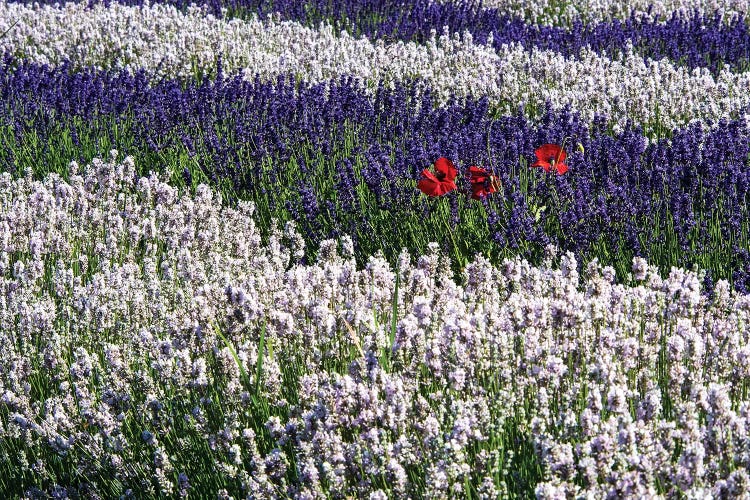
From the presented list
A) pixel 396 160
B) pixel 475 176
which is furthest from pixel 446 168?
pixel 396 160

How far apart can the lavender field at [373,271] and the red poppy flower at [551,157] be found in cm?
2

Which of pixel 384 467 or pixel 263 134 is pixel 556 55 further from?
pixel 384 467

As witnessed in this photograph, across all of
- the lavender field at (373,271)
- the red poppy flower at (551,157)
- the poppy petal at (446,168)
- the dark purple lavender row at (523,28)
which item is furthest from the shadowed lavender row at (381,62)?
the poppy petal at (446,168)

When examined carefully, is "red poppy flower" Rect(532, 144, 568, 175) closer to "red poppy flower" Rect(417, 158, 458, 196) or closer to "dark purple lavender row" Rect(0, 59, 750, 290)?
"dark purple lavender row" Rect(0, 59, 750, 290)

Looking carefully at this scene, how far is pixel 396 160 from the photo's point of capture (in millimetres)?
5840

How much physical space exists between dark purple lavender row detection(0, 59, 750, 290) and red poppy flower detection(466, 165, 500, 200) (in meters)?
0.10

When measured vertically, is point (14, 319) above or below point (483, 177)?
below

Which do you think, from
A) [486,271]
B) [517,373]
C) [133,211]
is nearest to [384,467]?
[517,373]

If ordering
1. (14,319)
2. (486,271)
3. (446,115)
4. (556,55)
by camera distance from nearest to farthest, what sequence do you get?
(486,271) < (14,319) < (446,115) < (556,55)

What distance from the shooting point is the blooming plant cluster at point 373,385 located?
2.21 meters

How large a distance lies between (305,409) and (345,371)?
48 cm

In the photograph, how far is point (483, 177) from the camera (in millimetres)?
4926

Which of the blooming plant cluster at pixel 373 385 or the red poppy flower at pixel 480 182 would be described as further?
the red poppy flower at pixel 480 182

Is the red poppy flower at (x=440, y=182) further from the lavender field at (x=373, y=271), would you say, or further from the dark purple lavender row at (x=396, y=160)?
the dark purple lavender row at (x=396, y=160)
